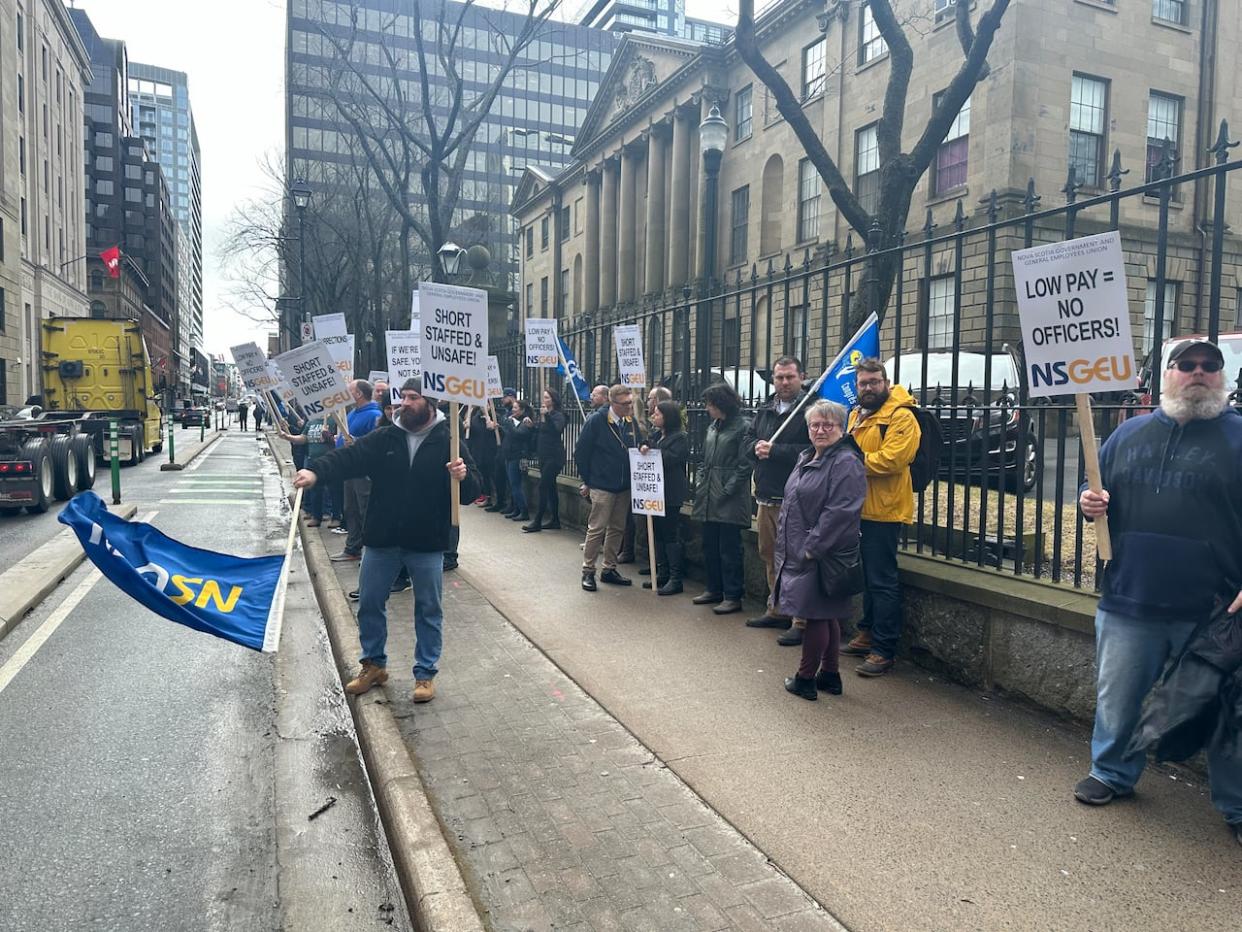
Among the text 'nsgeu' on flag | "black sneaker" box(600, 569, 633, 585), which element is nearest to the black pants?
"black sneaker" box(600, 569, 633, 585)

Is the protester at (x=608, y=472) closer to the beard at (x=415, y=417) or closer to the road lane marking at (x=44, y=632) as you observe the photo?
the beard at (x=415, y=417)

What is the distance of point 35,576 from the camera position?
8781mm

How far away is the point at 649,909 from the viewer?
10.1ft

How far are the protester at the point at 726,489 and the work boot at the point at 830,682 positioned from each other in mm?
1965

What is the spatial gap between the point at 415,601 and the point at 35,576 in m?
5.67

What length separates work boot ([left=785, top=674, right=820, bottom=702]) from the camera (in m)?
5.22

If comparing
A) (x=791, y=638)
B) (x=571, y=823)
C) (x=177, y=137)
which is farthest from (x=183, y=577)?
(x=177, y=137)

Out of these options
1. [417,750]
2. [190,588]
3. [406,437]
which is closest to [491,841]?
[417,750]

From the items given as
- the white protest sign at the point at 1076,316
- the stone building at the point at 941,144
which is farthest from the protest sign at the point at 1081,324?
the stone building at the point at 941,144

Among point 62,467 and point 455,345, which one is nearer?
point 455,345

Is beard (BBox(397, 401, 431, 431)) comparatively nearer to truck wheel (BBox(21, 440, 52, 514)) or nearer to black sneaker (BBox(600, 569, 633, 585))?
black sneaker (BBox(600, 569, 633, 585))

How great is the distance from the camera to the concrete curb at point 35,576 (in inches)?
294

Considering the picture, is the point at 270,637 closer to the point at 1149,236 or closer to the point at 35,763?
the point at 35,763

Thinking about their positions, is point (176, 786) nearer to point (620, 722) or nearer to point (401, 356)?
point (620, 722)
